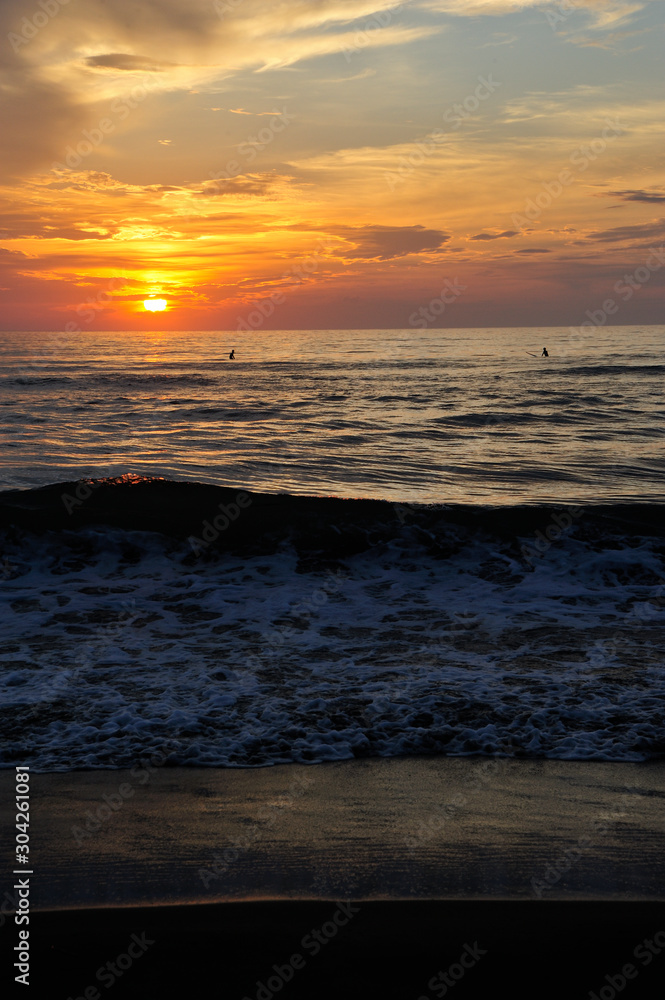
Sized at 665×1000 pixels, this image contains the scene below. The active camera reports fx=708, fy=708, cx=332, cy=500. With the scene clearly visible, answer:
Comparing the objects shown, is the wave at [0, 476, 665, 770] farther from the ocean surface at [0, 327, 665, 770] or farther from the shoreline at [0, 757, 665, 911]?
the shoreline at [0, 757, 665, 911]

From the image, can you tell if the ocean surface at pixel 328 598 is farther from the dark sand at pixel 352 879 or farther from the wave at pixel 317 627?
the dark sand at pixel 352 879

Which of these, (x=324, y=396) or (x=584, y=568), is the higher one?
(x=324, y=396)

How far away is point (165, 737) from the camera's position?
607 cm

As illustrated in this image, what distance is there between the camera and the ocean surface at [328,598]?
625 centimetres

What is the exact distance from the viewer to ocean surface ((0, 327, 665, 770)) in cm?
625

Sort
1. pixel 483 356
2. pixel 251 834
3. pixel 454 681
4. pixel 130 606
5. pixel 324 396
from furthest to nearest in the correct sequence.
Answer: pixel 483 356
pixel 324 396
pixel 130 606
pixel 454 681
pixel 251 834

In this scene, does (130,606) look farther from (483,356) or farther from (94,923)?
(483,356)

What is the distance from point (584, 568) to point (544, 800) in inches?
284

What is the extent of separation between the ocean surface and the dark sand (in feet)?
1.58

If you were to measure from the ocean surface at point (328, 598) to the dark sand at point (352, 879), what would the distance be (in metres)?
0.48

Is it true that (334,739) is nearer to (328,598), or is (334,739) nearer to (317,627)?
(317,627)

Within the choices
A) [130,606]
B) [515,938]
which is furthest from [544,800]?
[130,606]

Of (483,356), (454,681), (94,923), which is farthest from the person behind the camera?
(483,356)

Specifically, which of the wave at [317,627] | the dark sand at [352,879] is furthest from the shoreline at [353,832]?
the wave at [317,627]
